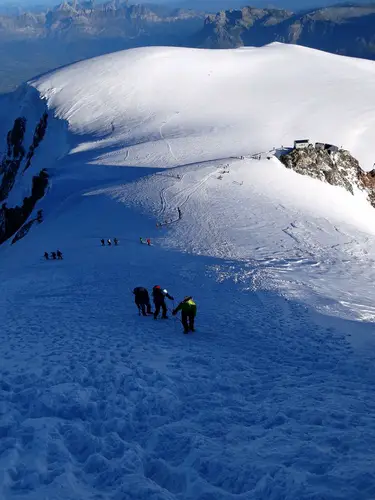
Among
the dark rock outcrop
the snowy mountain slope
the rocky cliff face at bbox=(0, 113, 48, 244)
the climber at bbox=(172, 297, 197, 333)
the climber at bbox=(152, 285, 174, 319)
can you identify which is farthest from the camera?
the snowy mountain slope

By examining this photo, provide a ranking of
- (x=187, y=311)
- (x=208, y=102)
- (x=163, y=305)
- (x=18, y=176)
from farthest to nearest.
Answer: (x=208, y=102)
(x=18, y=176)
(x=163, y=305)
(x=187, y=311)

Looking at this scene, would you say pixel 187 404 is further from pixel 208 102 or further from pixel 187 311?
pixel 208 102

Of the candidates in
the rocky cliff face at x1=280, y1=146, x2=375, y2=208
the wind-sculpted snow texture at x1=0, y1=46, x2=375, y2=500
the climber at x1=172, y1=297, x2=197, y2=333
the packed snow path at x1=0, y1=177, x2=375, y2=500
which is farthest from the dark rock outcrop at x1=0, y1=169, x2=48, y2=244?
the climber at x1=172, y1=297, x2=197, y2=333

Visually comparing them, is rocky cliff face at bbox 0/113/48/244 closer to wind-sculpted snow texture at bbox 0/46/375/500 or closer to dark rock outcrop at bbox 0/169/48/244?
dark rock outcrop at bbox 0/169/48/244

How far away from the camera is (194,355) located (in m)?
12.5

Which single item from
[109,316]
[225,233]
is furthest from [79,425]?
[225,233]

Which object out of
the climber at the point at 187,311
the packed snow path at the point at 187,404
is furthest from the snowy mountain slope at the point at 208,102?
the packed snow path at the point at 187,404

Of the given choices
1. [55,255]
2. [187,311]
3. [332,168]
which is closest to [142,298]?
[187,311]

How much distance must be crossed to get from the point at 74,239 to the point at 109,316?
1581 cm

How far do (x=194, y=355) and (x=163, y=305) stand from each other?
4.16 metres

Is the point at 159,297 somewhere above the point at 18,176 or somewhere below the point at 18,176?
below

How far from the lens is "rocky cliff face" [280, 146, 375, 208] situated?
45562 mm

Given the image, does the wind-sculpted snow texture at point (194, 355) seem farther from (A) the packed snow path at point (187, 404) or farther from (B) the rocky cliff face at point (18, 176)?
(B) the rocky cliff face at point (18, 176)

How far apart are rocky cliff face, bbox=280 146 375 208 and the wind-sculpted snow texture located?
30.0 ft
